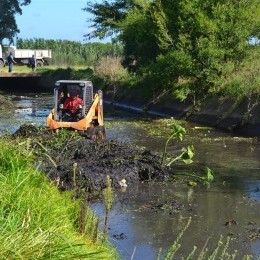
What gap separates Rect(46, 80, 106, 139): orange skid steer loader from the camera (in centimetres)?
1998

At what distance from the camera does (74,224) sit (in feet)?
29.6

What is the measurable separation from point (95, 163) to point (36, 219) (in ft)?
25.7

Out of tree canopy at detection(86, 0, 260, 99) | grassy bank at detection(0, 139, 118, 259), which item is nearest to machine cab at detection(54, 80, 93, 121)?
grassy bank at detection(0, 139, 118, 259)

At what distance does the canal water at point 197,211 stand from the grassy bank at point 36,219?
86 cm

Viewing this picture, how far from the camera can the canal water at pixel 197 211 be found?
10.7 m

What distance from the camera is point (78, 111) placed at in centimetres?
2081

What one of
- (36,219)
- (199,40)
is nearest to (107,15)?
(199,40)

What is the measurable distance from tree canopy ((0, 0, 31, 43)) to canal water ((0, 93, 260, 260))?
59.9 meters

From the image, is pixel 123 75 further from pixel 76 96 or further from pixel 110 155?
pixel 110 155

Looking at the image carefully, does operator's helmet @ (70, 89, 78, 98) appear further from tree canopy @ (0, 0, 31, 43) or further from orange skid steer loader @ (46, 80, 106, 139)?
tree canopy @ (0, 0, 31, 43)

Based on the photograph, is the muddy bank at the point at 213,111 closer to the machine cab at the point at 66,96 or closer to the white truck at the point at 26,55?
the machine cab at the point at 66,96

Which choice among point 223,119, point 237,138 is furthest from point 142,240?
point 223,119

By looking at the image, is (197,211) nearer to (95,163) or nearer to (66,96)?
(95,163)

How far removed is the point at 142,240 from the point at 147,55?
85.1 ft
